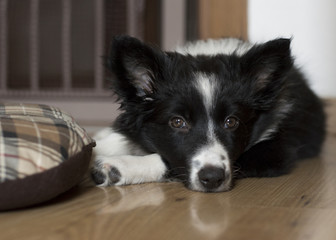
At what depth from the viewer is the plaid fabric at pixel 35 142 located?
1.63 m

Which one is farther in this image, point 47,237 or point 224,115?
point 224,115

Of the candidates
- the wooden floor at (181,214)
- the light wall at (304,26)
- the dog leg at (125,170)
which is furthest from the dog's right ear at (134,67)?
the light wall at (304,26)

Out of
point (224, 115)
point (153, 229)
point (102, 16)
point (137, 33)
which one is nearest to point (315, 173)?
point (224, 115)

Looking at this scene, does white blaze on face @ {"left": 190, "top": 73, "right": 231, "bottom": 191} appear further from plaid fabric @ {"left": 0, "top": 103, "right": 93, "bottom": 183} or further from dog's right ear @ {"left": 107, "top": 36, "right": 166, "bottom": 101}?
plaid fabric @ {"left": 0, "top": 103, "right": 93, "bottom": 183}

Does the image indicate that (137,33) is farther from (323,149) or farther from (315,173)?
(315,173)

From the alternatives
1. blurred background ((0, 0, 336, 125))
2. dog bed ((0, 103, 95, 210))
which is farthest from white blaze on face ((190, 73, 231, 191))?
blurred background ((0, 0, 336, 125))

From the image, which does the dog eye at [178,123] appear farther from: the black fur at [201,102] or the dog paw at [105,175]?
the dog paw at [105,175]

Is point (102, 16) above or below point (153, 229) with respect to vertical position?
above

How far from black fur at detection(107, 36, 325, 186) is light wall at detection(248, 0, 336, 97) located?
6.31 feet

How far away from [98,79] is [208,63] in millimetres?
3065

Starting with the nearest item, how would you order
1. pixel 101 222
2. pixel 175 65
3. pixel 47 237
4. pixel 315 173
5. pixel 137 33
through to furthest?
pixel 47 237, pixel 101 222, pixel 175 65, pixel 315 173, pixel 137 33

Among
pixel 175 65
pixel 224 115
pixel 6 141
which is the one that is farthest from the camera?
pixel 175 65

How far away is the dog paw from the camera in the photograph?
2.11m

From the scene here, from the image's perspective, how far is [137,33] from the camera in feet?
16.6
